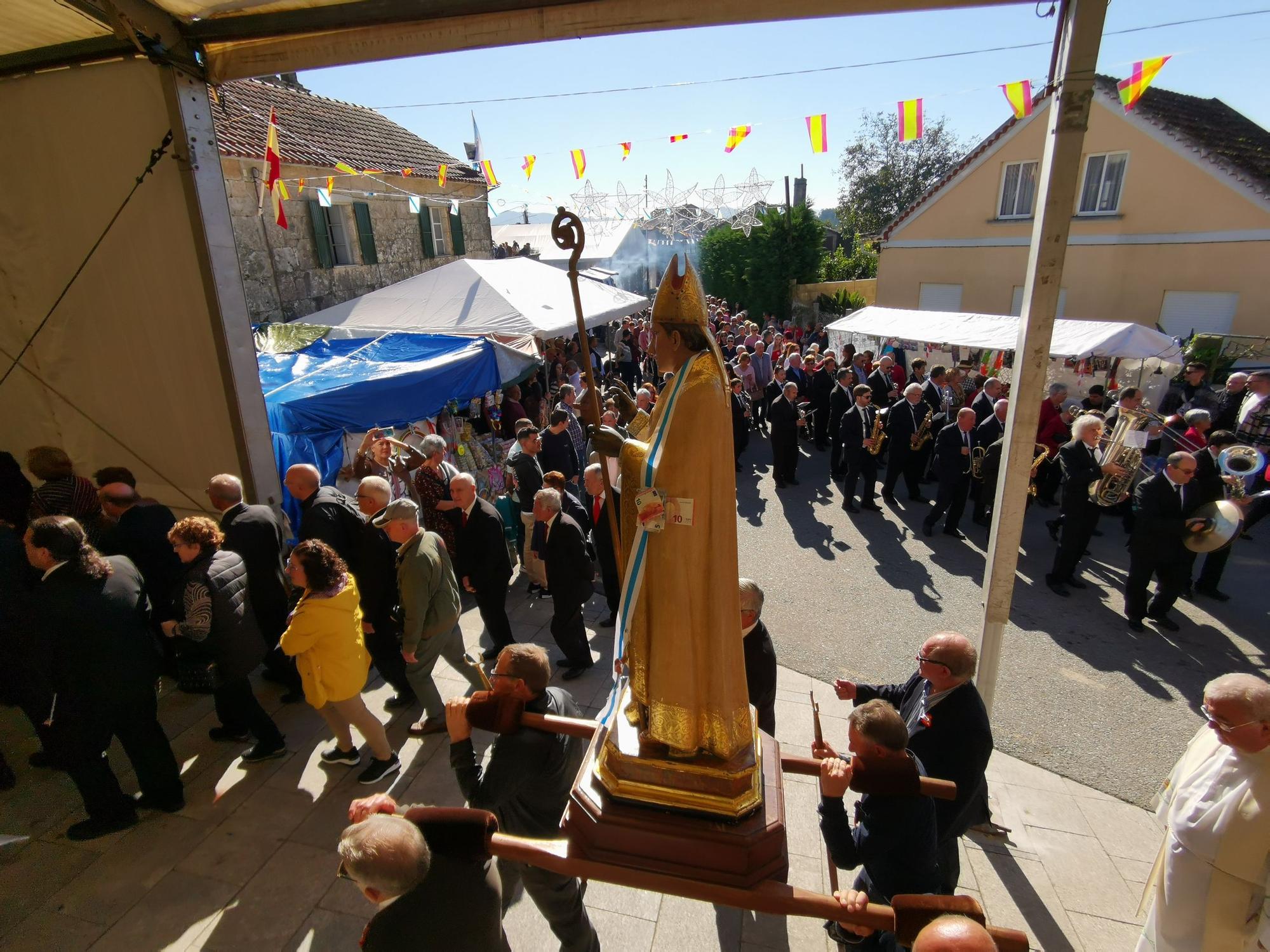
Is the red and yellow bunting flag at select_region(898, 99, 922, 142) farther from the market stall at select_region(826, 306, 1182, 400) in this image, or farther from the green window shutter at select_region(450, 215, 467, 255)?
the green window shutter at select_region(450, 215, 467, 255)

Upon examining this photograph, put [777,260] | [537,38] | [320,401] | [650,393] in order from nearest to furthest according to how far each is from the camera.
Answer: [537,38] → [320,401] → [650,393] → [777,260]

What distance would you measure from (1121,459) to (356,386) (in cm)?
882

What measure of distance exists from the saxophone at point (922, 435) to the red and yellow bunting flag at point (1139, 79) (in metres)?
4.33

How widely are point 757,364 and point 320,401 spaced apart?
9270 mm

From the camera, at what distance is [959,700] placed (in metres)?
2.96

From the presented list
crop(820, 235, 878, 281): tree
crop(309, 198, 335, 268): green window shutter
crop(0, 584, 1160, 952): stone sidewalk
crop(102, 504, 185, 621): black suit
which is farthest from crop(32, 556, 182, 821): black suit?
crop(820, 235, 878, 281): tree

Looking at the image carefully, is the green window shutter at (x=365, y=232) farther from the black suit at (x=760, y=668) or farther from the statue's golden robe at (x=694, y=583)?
the statue's golden robe at (x=694, y=583)

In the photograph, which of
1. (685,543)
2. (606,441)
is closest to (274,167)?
(606,441)

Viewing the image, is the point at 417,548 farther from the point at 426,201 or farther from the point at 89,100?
the point at 426,201

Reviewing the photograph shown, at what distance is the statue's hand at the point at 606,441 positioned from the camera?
6.60 ft

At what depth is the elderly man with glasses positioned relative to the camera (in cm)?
290

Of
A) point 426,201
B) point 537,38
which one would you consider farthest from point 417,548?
point 426,201

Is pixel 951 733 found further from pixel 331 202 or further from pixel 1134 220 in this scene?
pixel 1134 220

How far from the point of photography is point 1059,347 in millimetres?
10398
